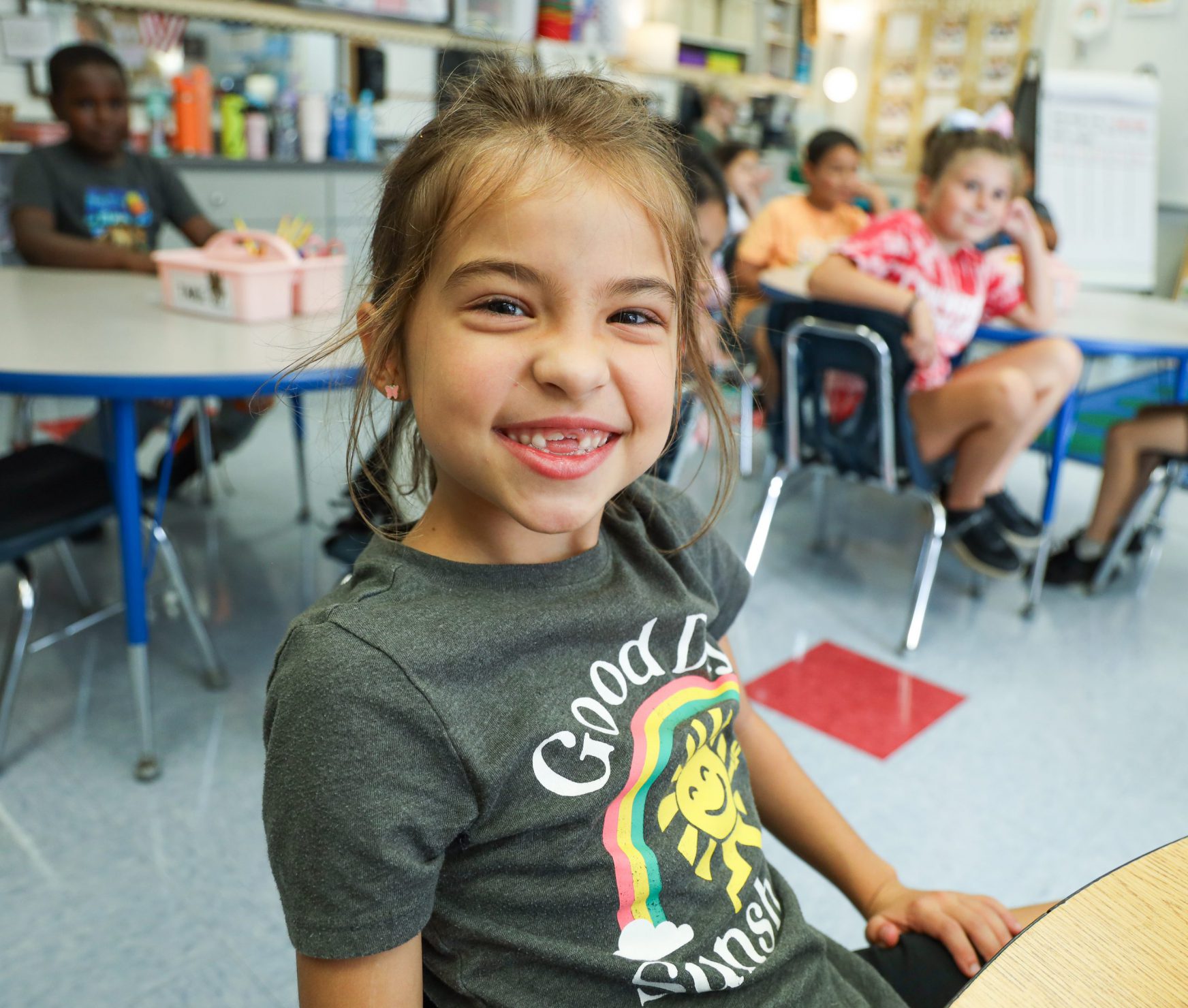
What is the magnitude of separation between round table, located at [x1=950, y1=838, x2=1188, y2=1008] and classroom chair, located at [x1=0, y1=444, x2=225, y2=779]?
56.7 inches

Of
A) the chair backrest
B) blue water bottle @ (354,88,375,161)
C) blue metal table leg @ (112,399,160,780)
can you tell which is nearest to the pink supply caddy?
blue metal table leg @ (112,399,160,780)

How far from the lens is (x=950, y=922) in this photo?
0.75 metres

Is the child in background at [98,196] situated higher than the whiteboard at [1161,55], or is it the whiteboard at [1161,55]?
the whiteboard at [1161,55]

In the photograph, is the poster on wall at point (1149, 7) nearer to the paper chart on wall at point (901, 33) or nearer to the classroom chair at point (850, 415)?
the paper chart on wall at point (901, 33)

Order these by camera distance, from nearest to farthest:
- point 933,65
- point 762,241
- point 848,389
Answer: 1. point 848,389
2. point 762,241
3. point 933,65

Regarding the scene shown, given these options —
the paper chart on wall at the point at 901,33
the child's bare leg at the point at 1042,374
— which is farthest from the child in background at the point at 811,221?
the paper chart on wall at the point at 901,33

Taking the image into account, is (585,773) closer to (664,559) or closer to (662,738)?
(662,738)

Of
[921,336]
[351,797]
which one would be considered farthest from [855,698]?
[351,797]

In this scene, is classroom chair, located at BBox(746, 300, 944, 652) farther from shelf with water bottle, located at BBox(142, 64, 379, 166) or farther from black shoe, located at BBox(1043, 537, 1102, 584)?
shelf with water bottle, located at BBox(142, 64, 379, 166)

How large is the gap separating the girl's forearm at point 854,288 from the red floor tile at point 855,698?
0.75 meters

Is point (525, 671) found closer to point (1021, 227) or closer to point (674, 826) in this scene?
point (674, 826)

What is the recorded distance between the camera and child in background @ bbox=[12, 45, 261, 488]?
2.48 m

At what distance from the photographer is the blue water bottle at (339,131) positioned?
4.20m

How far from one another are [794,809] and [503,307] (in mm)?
499
